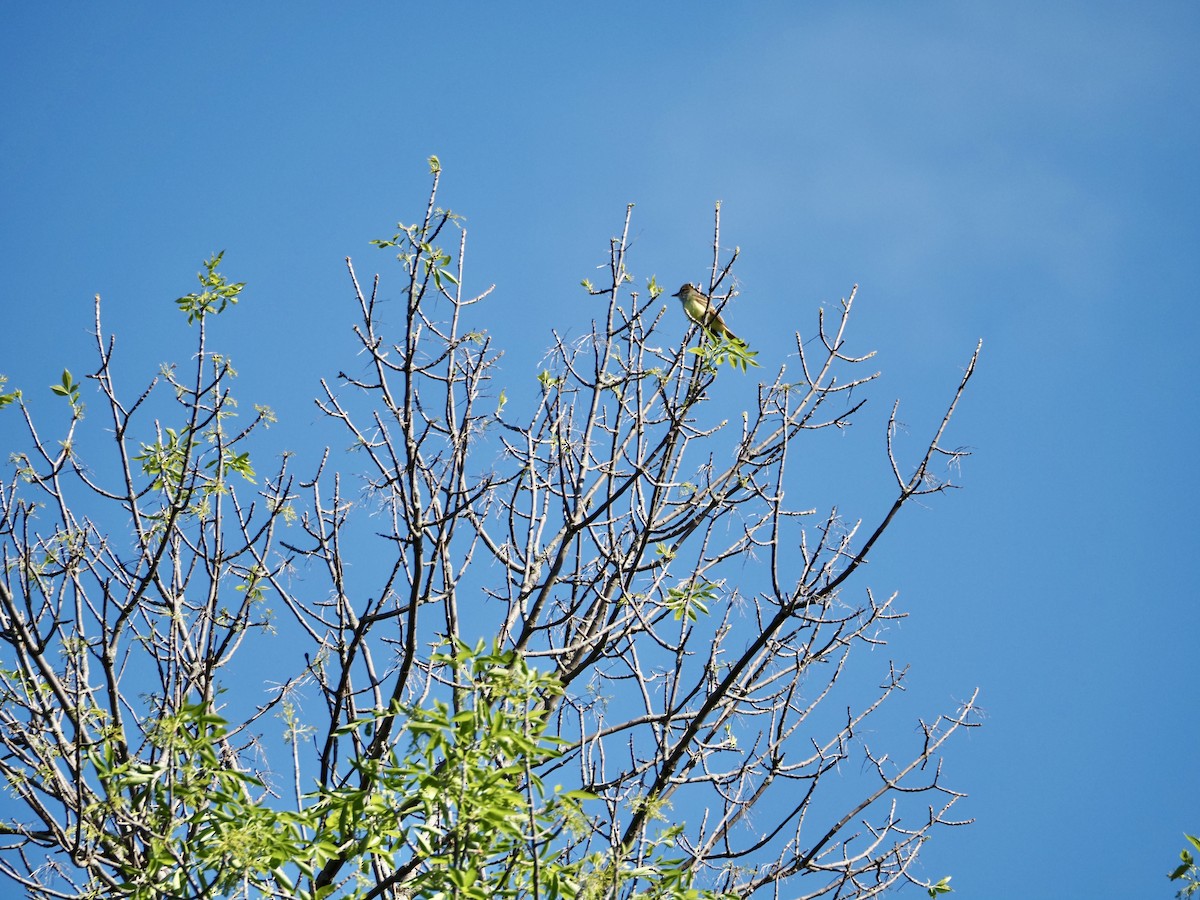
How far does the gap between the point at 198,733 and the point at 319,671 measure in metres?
0.93

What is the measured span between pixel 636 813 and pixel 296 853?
106cm

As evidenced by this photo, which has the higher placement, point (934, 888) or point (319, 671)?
point (319, 671)

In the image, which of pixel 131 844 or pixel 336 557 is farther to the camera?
pixel 336 557

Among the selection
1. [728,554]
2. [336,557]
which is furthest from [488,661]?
[728,554]

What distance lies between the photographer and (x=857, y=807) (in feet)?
15.1

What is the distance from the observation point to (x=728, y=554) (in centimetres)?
488

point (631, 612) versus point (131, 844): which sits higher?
point (631, 612)

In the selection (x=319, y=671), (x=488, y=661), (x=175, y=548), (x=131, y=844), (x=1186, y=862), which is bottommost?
(x=1186, y=862)

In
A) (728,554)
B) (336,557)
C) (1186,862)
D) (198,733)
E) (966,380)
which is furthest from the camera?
(728,554)

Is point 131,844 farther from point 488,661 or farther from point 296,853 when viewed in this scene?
point 488,661

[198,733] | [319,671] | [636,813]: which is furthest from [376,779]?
[319,671]

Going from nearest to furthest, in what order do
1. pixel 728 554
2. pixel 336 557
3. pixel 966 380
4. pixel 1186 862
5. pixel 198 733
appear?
pixel 1186 862, pixel 198 733, pixel 966 380, pixel 336 557, pixel 728 554

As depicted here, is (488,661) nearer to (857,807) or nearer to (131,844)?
(131,844)

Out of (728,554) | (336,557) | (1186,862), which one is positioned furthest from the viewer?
(728,554)
